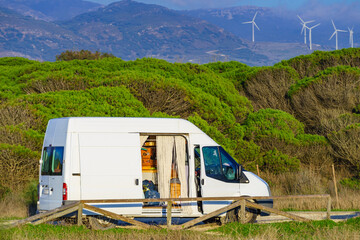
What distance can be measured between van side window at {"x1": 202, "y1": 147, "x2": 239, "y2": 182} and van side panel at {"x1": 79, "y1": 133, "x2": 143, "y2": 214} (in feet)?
5.16

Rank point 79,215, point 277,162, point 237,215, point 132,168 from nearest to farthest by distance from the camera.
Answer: point 79,215, point 132,168, point 237,215, point 277,162

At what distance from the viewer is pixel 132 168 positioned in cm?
1116

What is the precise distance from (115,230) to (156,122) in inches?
97.3

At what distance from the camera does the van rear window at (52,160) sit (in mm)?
10922

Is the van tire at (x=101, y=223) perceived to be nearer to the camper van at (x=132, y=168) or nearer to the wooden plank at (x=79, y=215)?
the camper van at (x=132, y=168)

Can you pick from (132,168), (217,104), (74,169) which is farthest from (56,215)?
(217,104)

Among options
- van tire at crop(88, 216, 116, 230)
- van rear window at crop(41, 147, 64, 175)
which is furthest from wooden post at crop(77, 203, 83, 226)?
van rear window at crop(41, 147, 64, 175)

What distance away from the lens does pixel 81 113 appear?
2236 cm

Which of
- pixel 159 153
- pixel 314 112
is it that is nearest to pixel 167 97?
pixel 314 112

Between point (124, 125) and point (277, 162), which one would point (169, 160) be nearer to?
point (124, 125)

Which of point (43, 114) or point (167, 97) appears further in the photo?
point (167, 97)

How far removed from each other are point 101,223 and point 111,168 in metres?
1.16

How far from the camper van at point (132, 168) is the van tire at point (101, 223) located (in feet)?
0.27

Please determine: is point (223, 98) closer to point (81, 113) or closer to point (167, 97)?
point (167, 97)
